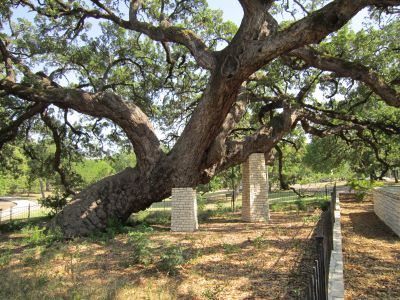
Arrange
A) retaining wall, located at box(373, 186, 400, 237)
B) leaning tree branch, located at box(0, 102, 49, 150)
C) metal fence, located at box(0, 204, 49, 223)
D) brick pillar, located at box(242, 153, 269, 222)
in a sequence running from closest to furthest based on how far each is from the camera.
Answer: retaining wall, located at box(373, 186, 400, 237) → leaning tree branch, located at box(0, 102, 49, 150) → brick pillar, located at box(242, 153, 269, 222) → metal fence, located at box(0, 204, 49, 223)

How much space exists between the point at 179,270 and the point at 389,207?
741cm

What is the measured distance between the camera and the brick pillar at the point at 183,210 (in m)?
11.2

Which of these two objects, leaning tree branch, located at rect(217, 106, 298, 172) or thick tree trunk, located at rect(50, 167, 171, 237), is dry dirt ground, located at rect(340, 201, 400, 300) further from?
thick tree trunk, located at rect(50, 167, 171, 237)

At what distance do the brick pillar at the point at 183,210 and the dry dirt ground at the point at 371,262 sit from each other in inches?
171

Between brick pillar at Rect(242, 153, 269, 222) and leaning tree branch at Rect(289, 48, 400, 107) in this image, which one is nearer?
leaning tree branch at Rect(289, 48, 400, 107)

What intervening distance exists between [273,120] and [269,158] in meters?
2.25

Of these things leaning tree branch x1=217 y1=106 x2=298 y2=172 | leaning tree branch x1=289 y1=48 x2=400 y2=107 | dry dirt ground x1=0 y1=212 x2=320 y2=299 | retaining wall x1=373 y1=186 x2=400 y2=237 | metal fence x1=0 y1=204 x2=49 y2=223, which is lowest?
metal fence x1=0 y1=204 x2=49 y2=223

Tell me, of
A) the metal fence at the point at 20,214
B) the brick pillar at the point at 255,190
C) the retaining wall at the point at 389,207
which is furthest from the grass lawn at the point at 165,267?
the metal fence at the point at 20,214

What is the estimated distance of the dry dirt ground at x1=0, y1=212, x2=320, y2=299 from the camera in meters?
5.64

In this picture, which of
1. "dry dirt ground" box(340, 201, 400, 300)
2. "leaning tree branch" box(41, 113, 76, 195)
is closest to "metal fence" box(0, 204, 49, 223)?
"leaning tree branch" box(41, 113, 76, 195)

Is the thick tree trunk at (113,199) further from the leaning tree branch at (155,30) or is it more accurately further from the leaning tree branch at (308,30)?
the leaning tree branch at (308,30)

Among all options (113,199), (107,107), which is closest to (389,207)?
(113,199)

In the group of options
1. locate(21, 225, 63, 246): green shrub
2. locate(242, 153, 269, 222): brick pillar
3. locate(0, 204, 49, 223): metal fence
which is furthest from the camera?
locate(0, 204, 49, 223): metal fence

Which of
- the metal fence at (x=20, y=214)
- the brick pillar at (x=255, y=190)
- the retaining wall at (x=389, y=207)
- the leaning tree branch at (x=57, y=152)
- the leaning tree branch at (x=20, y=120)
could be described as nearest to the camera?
the retaining wall at (x=389, y=207)
